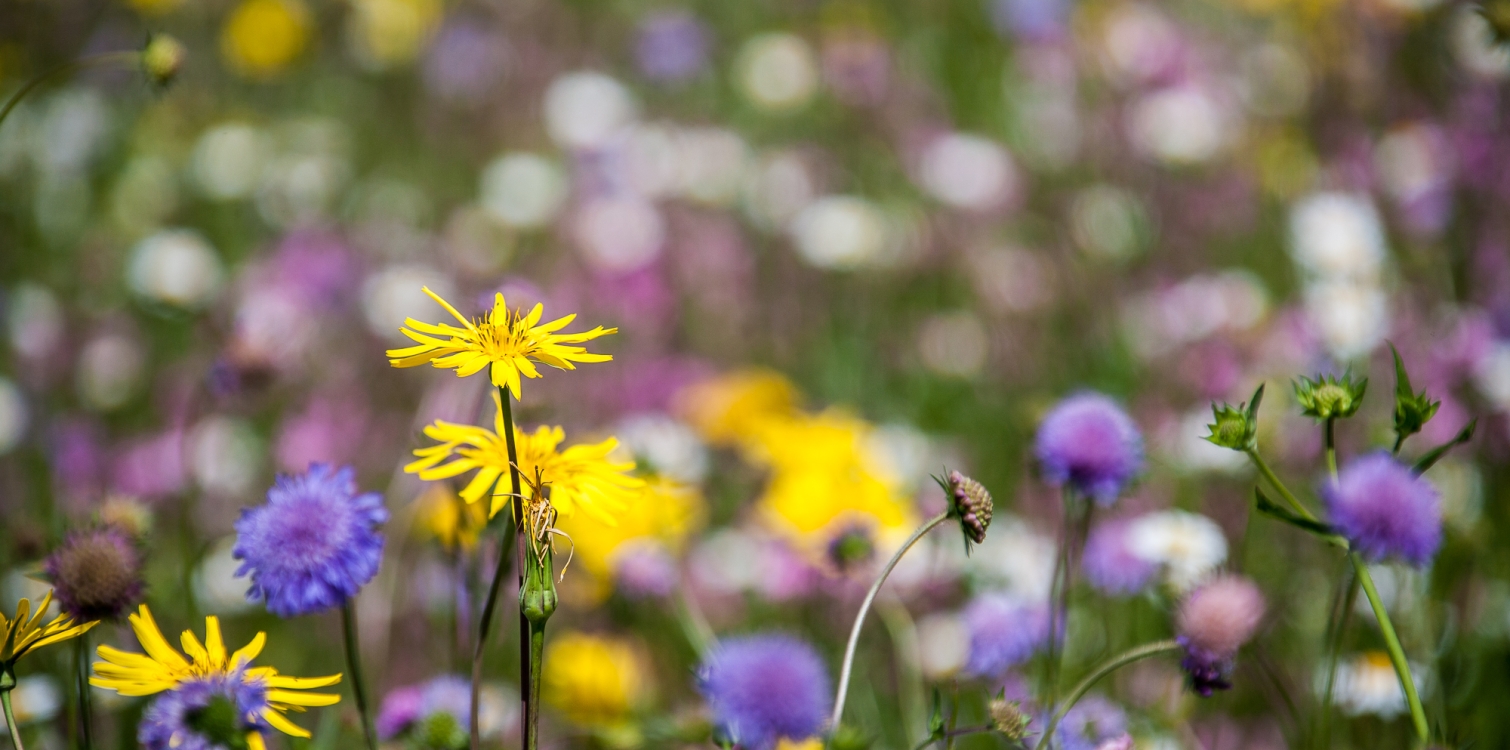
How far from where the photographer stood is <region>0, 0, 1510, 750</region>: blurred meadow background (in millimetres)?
1406

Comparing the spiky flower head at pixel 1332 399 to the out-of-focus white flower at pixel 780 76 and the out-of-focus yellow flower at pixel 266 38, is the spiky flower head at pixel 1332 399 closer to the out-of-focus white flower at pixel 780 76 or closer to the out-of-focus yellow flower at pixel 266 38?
the out-of-focus white flower at pixel 780 76

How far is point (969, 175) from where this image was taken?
298cm

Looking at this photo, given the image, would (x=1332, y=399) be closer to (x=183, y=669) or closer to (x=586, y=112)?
(x=183, y=669)

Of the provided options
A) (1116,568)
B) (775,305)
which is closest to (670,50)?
(775,305)

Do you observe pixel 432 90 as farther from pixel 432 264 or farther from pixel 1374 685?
pixel 1374 685

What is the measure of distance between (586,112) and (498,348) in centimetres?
271

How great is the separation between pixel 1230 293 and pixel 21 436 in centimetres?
262

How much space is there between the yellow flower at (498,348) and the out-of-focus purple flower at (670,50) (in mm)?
2876

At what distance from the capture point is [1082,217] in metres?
2.85

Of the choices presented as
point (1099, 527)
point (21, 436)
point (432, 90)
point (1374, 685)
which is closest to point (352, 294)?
point (21, 436)

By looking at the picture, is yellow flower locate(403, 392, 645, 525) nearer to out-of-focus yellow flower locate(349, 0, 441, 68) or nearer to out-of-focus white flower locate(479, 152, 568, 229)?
out-of-focus white flower locate(479, 152, 568, 229)

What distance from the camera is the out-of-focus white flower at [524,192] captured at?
3041 mm

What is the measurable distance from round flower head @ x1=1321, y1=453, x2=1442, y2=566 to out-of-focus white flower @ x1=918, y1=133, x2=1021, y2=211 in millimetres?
2228

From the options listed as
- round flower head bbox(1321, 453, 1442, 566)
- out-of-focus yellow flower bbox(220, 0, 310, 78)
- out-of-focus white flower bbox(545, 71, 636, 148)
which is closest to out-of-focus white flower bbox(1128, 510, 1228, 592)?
round flower head bbox(1321, 453, 1442, 566)
